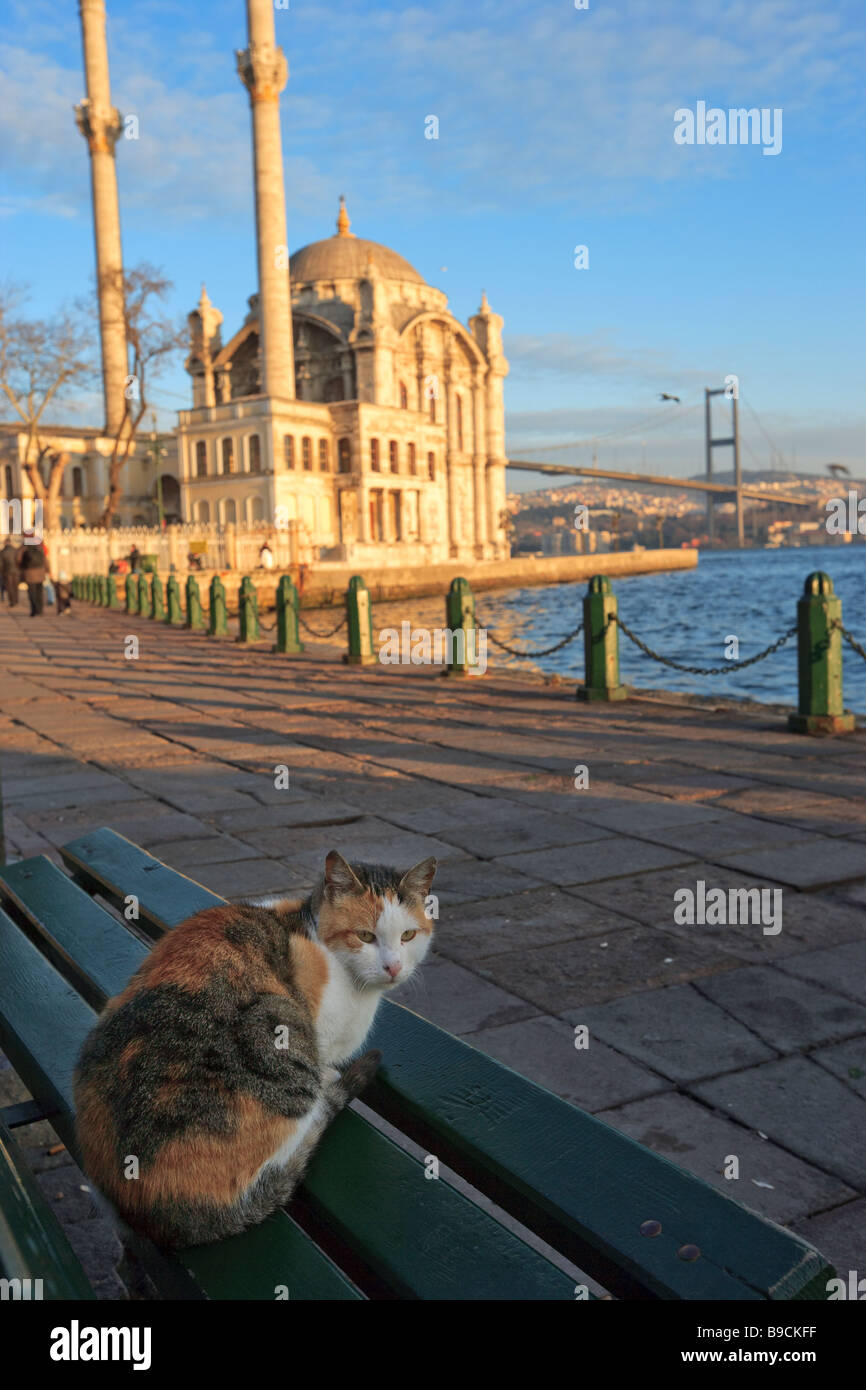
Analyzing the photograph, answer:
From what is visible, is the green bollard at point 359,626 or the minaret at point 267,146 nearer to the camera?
the green bollard at point 359,626

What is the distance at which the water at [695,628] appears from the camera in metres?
18.1

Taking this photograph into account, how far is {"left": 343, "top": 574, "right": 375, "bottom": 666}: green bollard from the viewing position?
13.3 m

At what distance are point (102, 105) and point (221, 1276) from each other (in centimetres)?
5961

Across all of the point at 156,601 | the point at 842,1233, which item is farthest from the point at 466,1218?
the point at 156,601

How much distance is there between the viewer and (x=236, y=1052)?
1.57 metres

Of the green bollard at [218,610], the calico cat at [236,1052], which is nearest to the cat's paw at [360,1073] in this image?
the calico cat at [236,1052]

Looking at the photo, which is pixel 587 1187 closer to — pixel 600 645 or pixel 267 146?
pixel 600 645

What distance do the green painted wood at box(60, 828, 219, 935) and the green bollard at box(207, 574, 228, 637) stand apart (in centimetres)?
1640

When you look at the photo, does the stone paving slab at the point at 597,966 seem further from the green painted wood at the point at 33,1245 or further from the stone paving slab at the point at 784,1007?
the green painted wood at the point at 33,1245

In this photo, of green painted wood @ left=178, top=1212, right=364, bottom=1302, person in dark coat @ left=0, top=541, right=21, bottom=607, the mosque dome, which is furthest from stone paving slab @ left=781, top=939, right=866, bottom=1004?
the mosque dome

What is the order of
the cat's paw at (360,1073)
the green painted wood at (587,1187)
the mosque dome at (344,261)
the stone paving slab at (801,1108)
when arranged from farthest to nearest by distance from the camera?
the mosque dome at (344,261) < the stone paving slab at (801,1108) < the cat's paw at (360,1073) < the green painted wood at (587,1187)

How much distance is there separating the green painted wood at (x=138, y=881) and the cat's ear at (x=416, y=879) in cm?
49

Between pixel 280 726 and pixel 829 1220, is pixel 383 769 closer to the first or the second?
pixel 280 726

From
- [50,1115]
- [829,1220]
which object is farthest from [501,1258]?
[829,1220]
